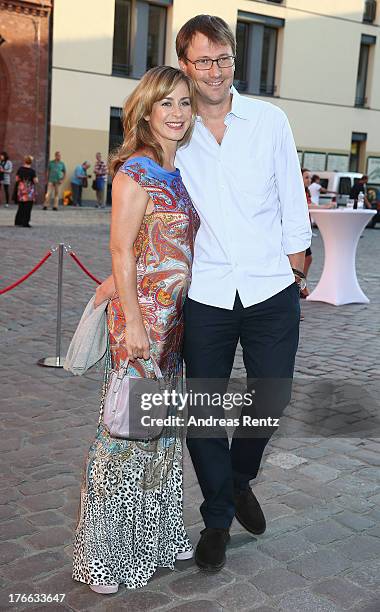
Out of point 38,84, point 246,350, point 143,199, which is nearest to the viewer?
point 143,199

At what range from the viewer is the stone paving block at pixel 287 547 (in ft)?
10.7

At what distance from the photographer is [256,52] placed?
29.5 m

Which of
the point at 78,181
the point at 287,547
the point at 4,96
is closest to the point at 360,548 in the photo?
the point at 287,547

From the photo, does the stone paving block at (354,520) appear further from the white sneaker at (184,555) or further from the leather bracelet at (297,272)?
the leather bracelet at (297,272)

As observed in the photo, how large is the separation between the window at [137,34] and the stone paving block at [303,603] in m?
25.8

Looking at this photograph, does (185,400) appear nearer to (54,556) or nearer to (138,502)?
(138,502)

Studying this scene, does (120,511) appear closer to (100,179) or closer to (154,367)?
(154,367)

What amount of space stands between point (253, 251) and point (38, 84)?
23.6m

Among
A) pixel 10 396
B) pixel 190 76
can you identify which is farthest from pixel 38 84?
pixel 190 76

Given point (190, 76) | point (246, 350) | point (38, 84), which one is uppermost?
point (38, 84)

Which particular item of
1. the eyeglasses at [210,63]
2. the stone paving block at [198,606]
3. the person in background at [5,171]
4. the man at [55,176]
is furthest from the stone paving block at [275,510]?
the person in background at [5,171]

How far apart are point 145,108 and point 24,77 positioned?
23429mm

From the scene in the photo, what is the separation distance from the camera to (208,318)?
3.03 meters

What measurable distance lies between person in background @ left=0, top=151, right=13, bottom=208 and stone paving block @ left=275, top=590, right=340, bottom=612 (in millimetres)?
22161
